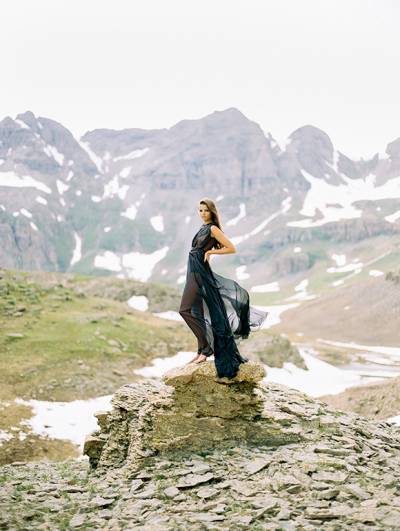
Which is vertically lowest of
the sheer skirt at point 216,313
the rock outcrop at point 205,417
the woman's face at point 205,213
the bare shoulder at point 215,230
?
the rock outcrop at point 205,417

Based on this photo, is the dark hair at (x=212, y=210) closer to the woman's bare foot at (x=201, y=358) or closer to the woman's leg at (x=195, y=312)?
the woman's leg at (x=195, y=312)

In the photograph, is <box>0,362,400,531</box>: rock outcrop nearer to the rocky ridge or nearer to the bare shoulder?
the rocky ridge

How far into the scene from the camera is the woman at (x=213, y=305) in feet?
48.8

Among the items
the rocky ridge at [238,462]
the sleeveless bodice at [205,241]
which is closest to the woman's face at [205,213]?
the sleeveless bodice at [205,241]

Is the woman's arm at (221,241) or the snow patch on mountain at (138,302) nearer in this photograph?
the woman's arm at (221,241)

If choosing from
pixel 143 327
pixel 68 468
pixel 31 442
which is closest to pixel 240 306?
pixel 68 468

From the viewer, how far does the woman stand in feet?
48.8

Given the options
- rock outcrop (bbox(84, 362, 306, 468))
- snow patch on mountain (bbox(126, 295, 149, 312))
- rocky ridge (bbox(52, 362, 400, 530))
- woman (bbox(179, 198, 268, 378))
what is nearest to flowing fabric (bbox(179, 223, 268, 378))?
woman (bbox(179, 198, 268, 378))

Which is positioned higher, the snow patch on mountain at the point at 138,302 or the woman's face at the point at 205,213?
the woman's face at the point at 205,213

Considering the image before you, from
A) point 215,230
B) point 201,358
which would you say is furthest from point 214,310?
point 215,230

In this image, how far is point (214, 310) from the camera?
1505 cm

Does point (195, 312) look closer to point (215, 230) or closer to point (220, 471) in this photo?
point (215, 230)

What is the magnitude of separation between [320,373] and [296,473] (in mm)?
57838

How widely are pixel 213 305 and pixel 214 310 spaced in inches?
6.1
